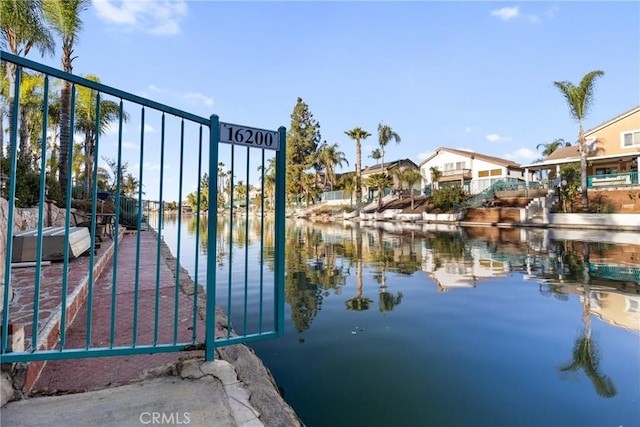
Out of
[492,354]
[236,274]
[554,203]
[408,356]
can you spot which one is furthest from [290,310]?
[554,203]

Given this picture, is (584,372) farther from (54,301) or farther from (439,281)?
(54,301)

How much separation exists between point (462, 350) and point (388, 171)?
150 ft

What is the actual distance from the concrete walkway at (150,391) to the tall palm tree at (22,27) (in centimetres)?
1703

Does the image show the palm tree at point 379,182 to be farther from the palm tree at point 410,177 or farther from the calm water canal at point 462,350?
the calm water canal at point 462,350

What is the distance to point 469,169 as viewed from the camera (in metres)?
48.0

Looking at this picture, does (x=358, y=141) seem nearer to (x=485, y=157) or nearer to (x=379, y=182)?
(x=379, y=182)

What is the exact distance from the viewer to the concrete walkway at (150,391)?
6.94ft

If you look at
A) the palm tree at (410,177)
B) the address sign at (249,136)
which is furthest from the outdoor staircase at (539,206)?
the address sign at (249,136)

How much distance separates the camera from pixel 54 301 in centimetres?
400

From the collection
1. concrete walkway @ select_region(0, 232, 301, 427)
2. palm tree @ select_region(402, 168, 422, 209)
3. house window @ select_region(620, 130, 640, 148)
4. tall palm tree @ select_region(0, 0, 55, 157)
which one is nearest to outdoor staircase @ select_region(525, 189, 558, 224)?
house window @ select_region(620, 130, 640, 148)

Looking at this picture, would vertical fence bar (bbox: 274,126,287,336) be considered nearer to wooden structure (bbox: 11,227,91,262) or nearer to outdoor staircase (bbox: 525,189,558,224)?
wooden structure (bbox: 11,227,91,262)

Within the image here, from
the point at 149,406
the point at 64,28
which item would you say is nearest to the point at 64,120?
the point at 64,28

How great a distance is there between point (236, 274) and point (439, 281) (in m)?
4.73

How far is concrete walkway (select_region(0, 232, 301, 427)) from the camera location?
6.94ft
